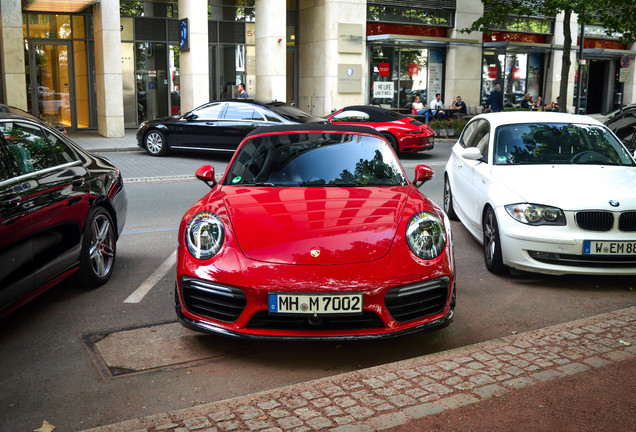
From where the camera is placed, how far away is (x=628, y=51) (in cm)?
3669

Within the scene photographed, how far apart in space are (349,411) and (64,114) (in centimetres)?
2346

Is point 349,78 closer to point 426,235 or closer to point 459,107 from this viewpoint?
point 459,107

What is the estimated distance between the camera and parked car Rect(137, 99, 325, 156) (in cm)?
1638

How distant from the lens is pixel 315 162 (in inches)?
227

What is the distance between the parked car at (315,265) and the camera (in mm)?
4305

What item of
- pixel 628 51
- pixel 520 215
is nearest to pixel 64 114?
pixel 520 215

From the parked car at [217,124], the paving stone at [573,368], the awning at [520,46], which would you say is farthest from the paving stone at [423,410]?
the awning at [520,46]

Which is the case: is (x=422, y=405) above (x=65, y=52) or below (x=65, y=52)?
below

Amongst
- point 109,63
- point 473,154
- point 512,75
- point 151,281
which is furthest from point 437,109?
point 151,281

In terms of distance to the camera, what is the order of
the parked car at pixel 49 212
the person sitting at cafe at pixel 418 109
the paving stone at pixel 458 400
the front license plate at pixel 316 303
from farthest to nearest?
the person sitting at cafe at pixel 418 109 → the parked car at pixel 49 212 → the front license plate at pixel 316 303 → the paving stone at pixel 458 400

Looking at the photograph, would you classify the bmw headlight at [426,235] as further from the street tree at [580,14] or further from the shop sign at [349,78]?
the shop sign at [349,78]

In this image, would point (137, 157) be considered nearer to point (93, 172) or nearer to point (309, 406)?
point (93, 172)

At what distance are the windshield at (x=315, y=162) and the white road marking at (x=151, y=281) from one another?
128 cm

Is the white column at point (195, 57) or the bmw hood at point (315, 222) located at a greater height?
the white column at point (195, 57)
